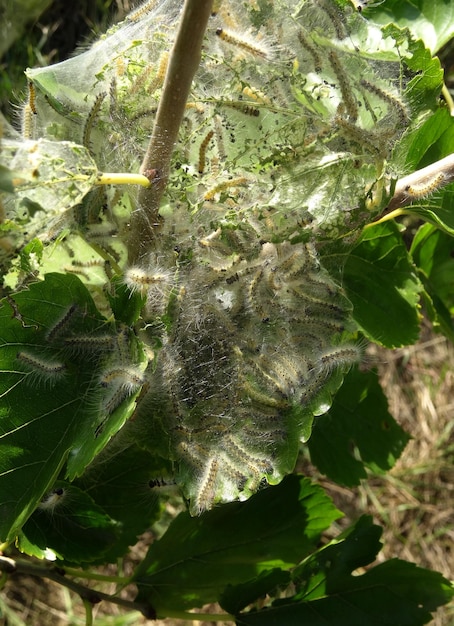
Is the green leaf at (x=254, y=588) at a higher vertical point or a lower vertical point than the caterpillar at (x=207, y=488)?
lower

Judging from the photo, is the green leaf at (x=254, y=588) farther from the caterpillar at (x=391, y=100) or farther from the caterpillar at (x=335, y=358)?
the caterpillar at (x=391, y=100)

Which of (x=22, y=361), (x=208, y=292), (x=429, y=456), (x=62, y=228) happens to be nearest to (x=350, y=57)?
(x=208, y=292)

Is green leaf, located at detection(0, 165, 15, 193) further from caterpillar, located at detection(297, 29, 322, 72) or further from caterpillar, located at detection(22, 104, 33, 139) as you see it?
caterpillar, located at detection(297, 29, 322, 72)

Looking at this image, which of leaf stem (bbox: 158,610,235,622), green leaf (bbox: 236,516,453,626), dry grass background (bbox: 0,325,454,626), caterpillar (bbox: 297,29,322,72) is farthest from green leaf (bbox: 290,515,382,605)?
dry grass background (bbox: 0,325,454,626)

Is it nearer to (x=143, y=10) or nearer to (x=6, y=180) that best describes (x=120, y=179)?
(x=6, y=180)

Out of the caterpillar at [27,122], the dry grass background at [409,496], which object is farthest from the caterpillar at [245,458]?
the dry grass background at [409,496]
